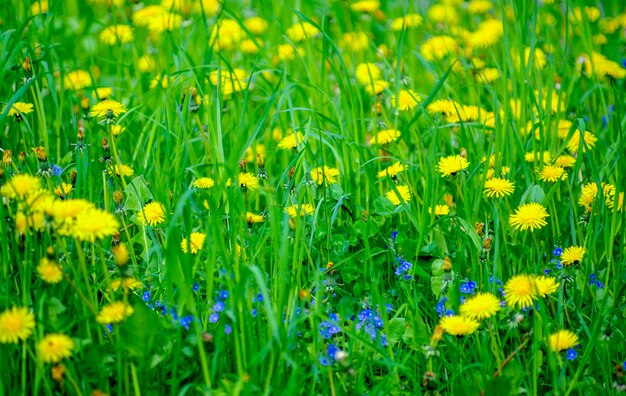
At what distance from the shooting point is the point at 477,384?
71.7 inches

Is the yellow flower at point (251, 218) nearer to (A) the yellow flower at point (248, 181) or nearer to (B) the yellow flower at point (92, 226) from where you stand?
(A) the yellow flower at point (248, 181)

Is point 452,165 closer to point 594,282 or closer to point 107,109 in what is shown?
point 594,282

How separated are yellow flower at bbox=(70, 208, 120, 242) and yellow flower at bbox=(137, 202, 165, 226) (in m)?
0.47

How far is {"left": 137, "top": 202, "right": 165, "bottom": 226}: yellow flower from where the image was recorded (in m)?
2.14

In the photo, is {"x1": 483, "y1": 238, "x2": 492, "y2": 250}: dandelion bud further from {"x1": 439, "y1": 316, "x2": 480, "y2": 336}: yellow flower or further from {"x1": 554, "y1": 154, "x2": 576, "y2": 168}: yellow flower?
{"x1": 554, "y1": 154, "x2": 576, "y2": 168}: yellow flower

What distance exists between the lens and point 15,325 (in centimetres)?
158

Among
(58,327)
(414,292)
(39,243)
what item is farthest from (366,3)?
(58,327)

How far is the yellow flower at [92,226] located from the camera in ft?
5.34

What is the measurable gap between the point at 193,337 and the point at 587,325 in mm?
1015

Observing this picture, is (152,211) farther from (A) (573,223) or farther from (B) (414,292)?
(A) (573,223)

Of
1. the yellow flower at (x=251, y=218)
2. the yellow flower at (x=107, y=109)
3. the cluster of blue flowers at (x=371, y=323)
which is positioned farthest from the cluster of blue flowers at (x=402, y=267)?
the yellow flower at (x=107, y=109)

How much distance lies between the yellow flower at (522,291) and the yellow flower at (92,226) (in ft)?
2.92

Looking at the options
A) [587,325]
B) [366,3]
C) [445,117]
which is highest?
[366,3]

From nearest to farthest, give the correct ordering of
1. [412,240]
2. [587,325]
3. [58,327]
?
[58,327] → [587,325] → [412,240]
